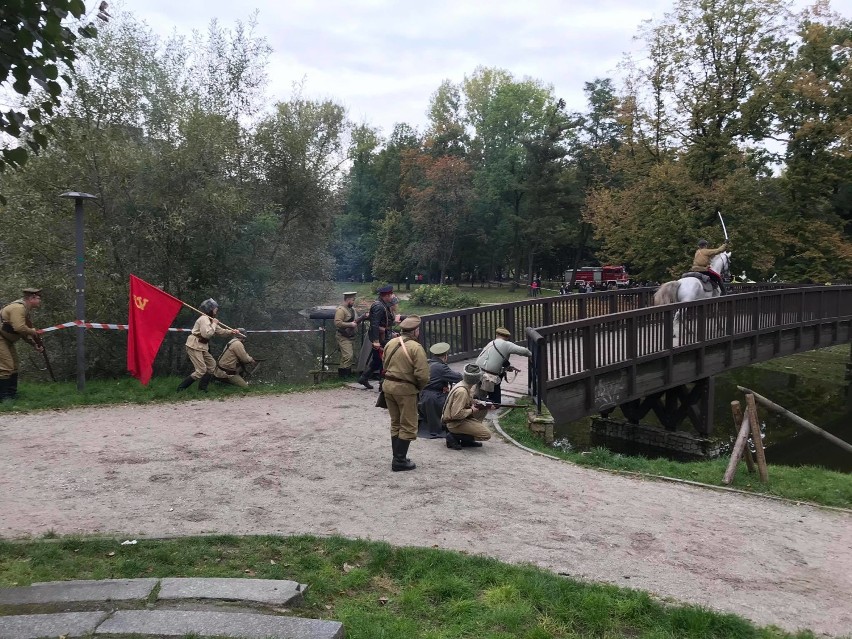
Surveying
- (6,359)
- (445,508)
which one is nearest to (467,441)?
(445,508)

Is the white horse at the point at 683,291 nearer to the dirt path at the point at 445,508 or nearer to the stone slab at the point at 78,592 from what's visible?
the dirt path at the point at 445,508

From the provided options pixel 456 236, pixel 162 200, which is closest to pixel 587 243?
pixel 456 236

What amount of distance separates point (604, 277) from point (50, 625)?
4578 cm

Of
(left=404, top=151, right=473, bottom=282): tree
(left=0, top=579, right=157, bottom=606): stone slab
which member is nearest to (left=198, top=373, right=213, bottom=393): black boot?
(left=0, top=579, right=157, bottom=606): stone slab

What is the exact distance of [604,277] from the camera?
47.0m

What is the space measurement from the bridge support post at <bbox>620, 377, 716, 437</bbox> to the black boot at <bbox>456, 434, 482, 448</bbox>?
28.0 ft

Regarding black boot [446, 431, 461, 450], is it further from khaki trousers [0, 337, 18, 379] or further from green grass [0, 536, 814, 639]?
khaki trousers [0, 337, 18, 379]

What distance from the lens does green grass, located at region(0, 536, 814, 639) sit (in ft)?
14.1

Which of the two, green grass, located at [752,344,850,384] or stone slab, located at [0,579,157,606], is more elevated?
stone slab, located at [0,579,157,606]

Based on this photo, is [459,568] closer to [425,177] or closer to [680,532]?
[680,532]

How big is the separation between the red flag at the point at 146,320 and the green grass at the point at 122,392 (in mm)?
439

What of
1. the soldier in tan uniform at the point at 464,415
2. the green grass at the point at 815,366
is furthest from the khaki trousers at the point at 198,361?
the green grass at the point at 815,366

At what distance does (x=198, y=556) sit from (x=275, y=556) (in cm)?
57

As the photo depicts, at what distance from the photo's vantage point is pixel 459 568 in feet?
16.6
